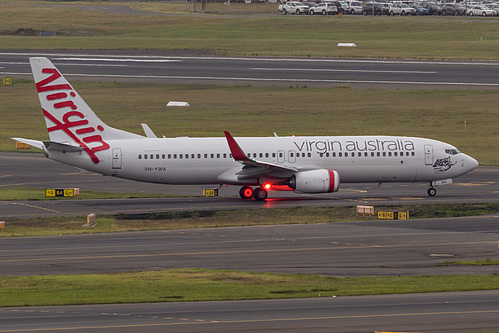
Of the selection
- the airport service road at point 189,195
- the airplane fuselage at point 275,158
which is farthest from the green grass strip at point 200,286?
the airplane fuselage at point 275,158

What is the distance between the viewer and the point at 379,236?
49750 millimetres

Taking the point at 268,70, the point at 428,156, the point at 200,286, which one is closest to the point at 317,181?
the point at 428,156

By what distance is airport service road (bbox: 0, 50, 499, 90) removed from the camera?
117312 millimetres

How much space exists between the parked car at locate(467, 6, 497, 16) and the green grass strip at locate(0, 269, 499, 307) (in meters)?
165

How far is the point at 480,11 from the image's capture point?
197 metres

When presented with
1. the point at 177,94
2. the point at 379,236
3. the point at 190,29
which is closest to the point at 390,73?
the point at 177,94

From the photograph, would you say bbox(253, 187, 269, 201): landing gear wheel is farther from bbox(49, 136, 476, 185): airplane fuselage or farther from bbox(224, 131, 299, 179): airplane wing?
bbox(224, 131, 299, 179): airplane wing

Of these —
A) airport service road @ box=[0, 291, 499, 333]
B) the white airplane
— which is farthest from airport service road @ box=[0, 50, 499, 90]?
airport service road @ box=[0, 291, 499, 333]

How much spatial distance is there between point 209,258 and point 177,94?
70.7 meters

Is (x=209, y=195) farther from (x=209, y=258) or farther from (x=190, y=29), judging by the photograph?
(x=190, y=29)

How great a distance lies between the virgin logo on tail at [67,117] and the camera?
6144 cm

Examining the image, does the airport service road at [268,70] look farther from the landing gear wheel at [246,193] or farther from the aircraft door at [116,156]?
the aircraft door at [116,156]

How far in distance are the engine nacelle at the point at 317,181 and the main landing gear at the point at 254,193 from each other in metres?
2.33

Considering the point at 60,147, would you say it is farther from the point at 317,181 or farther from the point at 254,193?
the point at 317,181
